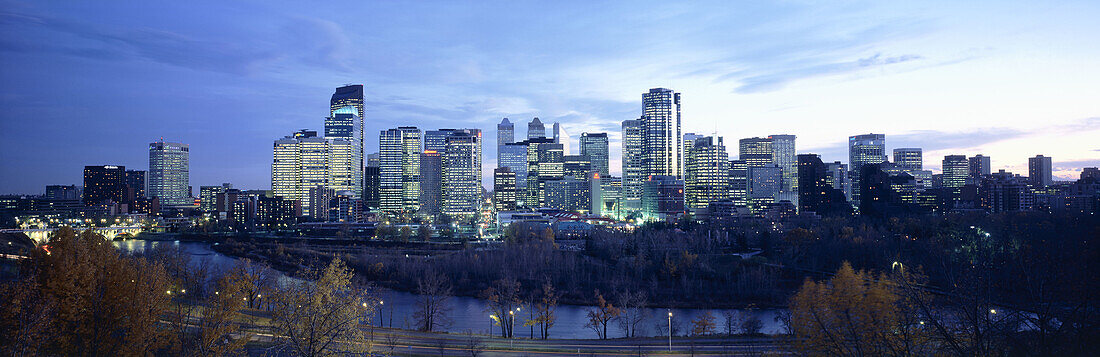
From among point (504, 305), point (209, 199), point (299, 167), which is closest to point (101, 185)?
point (209, 199)

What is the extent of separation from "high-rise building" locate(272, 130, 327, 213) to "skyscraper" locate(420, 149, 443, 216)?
2259 centimetres

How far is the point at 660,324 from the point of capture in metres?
27.3

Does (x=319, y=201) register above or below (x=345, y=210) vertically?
above

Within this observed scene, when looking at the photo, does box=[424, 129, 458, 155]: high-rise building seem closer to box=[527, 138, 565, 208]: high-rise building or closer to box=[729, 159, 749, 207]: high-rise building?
box=[527, 138, 565, 208]: high-rise building

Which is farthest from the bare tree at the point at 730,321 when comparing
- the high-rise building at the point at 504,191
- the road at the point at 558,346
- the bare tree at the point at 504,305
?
the high-rise building at the point at 504,191

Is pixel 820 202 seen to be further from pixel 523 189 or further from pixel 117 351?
pixel 117 351

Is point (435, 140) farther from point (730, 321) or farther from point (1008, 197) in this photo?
point (730, 321)

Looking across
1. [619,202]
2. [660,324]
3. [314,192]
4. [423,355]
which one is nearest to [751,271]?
[660,324]

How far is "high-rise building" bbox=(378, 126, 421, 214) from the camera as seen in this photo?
12400 centimetres

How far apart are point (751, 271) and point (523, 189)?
106m

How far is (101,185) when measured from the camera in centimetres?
12431

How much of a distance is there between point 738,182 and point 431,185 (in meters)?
63.3

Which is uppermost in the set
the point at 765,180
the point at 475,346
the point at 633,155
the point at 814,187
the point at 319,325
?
the point at 633,155

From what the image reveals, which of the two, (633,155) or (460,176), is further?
(633,155)
